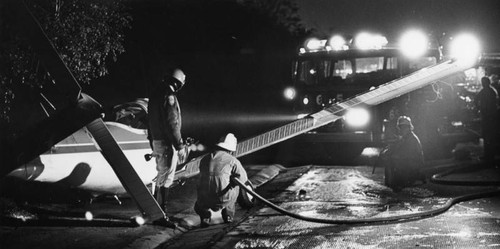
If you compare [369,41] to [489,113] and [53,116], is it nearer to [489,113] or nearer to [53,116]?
[489,113]

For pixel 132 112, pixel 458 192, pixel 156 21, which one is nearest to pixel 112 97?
pixel 156 21

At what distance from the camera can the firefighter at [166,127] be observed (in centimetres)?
787

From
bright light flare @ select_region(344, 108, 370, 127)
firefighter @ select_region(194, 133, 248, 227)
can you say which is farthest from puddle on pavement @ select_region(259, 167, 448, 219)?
bright light flare @ select_region(344, 108, 370, 127)

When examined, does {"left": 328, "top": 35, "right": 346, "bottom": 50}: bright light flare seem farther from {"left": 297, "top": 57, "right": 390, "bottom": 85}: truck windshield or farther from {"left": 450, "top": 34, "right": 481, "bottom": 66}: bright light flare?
{"left": 450, "top": 34, "right": 481, "bottom": 66}: bright light flare

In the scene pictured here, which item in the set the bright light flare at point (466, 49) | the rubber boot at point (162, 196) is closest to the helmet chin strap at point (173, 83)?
the rubber boot at point (162, 196)

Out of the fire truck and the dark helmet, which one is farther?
the fire truck

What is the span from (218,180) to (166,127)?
0.96 meters

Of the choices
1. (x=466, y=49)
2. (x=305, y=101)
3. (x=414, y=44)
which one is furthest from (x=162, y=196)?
(x=414, y=44)

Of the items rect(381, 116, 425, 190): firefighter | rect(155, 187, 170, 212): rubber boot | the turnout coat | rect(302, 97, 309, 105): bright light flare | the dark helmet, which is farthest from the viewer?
rect(302, 97, 309, 105): bright light flare

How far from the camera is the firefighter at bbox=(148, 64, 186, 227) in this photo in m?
7.87

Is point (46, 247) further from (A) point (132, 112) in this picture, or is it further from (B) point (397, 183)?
(B) point (397, 183)

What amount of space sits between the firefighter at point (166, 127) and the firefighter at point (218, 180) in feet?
1.46

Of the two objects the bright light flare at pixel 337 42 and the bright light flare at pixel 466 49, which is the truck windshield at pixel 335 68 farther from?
the bright light flare at pixel 466 49

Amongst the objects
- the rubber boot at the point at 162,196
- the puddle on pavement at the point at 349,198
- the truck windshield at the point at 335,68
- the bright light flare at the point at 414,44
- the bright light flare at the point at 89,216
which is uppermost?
the bright light flare at the point at 414,44
